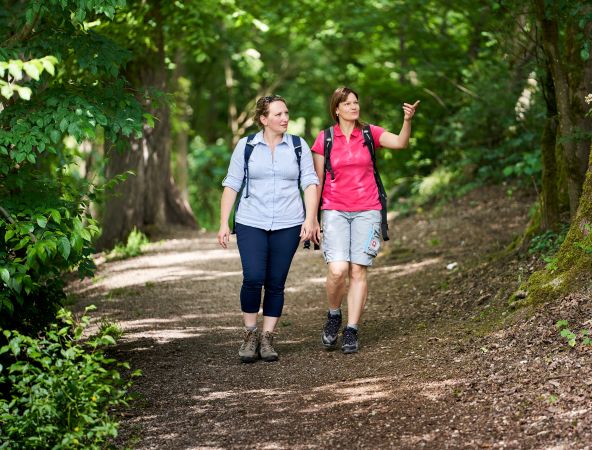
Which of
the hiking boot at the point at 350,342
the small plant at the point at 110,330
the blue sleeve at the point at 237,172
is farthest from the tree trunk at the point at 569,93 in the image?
the small plant at the point at 110,330

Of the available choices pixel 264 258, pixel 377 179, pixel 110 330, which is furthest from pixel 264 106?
pixel 110 330

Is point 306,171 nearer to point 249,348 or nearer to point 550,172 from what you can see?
point 249,348

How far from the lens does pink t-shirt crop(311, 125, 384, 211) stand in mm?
7016

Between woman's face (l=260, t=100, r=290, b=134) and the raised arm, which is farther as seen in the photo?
woman's face (l=260, t=100, r=290, b=134)

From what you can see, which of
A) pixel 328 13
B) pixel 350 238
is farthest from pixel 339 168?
Result: pixel 328 13

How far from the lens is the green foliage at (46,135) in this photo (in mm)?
5809

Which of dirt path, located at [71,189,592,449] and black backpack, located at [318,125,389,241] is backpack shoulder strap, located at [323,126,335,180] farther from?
dirt path, located at [71,189,592,449]

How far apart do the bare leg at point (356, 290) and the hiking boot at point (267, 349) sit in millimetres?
674

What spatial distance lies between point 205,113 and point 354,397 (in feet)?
91.5

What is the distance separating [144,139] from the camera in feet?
52.3

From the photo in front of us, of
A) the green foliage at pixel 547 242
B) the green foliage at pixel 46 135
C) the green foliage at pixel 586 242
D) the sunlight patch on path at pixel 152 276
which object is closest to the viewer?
the green foliage at pixel 46 135

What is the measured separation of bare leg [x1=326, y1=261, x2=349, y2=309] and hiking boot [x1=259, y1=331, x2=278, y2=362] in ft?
2.03

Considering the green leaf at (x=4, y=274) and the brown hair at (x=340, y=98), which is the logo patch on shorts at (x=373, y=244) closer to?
the brown hair at (x=340, y=98)

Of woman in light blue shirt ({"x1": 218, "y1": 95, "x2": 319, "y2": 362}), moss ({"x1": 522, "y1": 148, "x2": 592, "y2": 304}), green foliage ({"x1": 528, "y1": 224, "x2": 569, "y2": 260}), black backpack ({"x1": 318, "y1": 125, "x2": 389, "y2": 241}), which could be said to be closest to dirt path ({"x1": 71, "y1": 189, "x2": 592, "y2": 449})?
green foliage ({"x1": 528, "y1": 224, "x2": 569, "y2": 260})
